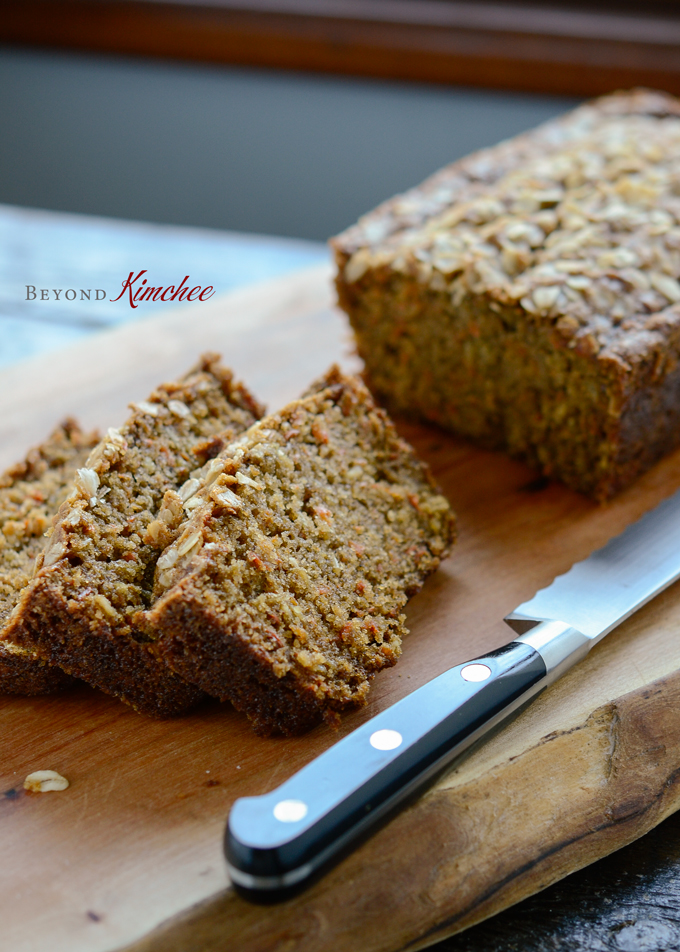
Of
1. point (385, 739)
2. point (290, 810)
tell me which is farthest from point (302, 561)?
point (290, 810)

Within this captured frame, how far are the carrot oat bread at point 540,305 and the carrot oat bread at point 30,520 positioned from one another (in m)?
1.24

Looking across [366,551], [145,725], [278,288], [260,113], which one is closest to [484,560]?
[366,551]

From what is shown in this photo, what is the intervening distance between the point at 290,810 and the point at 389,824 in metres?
0.35

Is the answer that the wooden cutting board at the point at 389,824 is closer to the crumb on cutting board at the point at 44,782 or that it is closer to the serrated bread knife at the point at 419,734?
the crumb on cutting board at the point at 44,782

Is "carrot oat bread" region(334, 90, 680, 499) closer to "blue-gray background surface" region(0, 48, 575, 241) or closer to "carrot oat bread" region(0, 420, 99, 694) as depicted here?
"carrot oat bread" region(0, 420, 99, 694)

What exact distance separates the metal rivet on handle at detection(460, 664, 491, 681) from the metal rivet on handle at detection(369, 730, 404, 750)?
0.81ft

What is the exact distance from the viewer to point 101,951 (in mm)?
1937

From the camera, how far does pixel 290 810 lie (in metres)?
1.87

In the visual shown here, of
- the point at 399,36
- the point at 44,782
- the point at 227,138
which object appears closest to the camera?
the point at 44,782

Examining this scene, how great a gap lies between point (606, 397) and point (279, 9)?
573 cm

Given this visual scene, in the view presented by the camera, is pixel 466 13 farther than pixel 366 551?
Yes

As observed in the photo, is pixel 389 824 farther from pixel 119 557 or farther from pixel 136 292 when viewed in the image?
pixel 136 292

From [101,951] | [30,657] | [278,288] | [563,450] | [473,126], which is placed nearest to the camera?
[101,951]

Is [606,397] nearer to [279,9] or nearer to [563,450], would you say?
[563,450]
